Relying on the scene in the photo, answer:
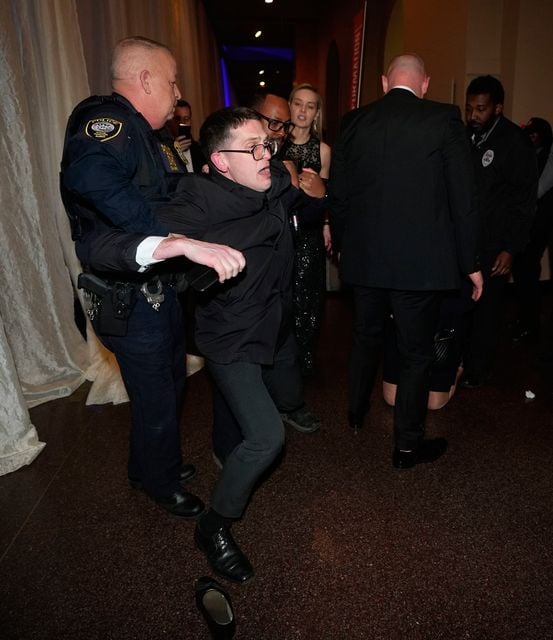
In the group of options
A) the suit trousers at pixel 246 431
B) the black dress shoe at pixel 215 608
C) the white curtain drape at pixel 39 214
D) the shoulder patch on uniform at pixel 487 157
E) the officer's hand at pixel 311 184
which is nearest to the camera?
the black dress shoe at pixel 215 608

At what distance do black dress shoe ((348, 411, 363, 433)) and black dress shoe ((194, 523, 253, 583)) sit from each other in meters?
0.98

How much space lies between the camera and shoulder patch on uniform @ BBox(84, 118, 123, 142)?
4.65ft

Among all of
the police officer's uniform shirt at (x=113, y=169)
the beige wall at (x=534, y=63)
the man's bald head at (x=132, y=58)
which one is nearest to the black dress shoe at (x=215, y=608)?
the police officer's uniform shirt at (x=113, y=169)

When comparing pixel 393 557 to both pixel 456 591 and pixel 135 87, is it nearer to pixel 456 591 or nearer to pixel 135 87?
pixel 456 591

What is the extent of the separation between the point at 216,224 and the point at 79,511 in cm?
130

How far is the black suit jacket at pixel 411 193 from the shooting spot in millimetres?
1744

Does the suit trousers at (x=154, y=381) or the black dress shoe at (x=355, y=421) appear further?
the black dress shoe at (x=355, y=421)

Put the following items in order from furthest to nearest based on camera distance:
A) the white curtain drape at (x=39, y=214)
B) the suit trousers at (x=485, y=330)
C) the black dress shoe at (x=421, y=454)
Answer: the suit trousers at (x=485, y=330)
the white curtain drape at (x=39, y=214)
the black dress shoe at (x=421, y=454)

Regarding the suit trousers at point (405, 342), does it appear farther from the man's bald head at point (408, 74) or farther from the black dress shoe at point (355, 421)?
the man's bald head at point (408, 74)

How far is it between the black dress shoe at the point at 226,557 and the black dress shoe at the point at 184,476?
485 mm

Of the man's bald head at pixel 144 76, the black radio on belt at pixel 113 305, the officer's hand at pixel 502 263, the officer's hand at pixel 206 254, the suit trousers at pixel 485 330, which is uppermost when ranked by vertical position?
the man's bald head at pixel 144 76

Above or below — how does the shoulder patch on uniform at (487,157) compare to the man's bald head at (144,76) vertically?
below

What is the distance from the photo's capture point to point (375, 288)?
202cm

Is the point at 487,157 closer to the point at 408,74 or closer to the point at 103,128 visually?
the point at 408,74
